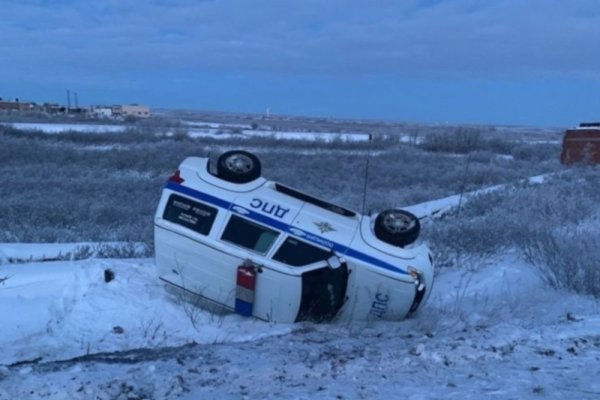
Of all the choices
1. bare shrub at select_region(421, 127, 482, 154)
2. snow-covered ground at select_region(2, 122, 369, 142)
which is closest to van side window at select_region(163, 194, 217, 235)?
snow-covered ground at select_region(2, 122, 369, 142)

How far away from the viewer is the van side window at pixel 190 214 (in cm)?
630

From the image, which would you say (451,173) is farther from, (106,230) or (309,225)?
(309,225)

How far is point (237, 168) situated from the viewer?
661cm

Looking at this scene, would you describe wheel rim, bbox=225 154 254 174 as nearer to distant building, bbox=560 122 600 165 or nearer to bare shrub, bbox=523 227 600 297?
bare shrub, bbox=523 227 600 297

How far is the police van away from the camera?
6.07 metres

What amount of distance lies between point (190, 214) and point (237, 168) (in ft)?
2.26

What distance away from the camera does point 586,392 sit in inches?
156

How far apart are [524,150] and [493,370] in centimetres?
4326

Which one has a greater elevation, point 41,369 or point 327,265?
point 327,265

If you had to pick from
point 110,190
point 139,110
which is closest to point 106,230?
point 110,190

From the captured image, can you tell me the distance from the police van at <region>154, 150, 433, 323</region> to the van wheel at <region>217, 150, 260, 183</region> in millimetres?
14

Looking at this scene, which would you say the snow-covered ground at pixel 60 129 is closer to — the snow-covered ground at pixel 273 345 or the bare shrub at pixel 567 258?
the snow-covered ground at pixel 273 345

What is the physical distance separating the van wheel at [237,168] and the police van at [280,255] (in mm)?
14

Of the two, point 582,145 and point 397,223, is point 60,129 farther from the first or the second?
point 397,223
